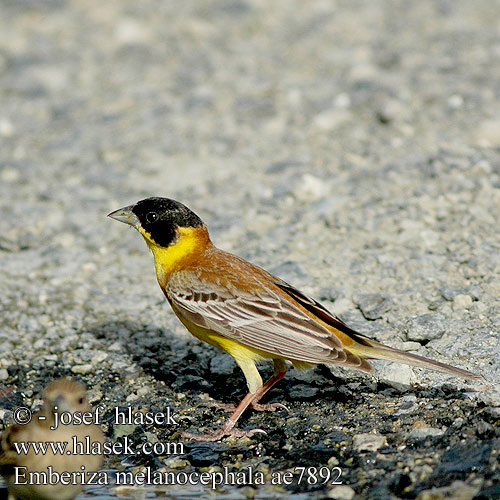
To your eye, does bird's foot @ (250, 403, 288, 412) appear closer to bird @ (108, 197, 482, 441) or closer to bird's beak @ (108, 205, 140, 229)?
bird @ (108, 197, 482, 441)

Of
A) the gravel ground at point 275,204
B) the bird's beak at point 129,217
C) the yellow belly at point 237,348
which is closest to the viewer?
the gravel ground at point 275,204

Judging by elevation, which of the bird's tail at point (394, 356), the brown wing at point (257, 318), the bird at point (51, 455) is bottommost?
the bird at point (51, 455)

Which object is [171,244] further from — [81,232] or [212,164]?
[212,164]

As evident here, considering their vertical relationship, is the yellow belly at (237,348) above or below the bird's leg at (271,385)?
above

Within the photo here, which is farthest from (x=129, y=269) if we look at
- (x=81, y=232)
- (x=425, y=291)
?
(x=425, y=291)

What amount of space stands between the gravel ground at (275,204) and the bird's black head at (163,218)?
100 cm

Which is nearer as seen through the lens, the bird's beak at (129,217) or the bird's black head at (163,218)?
the bird's black head at (163,218)

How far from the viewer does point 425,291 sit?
23.2ft

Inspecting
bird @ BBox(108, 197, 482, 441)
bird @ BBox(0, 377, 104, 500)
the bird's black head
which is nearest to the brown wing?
bird @ BBox(108, 197, 482, 441)

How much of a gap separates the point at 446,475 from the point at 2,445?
107 inches

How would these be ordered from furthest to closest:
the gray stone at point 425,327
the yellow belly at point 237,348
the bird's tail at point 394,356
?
the gray stone at point 425,327
the yellow belly at point 237,348
the bird's tail at point 394,356

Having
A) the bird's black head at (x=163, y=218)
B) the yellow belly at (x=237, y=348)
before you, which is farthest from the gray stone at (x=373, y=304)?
the bird's black head at (x=163, y=218)

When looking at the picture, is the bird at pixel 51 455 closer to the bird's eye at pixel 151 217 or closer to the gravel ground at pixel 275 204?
the gravel ground at pixel 275 204

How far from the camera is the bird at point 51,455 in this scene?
194 inches
